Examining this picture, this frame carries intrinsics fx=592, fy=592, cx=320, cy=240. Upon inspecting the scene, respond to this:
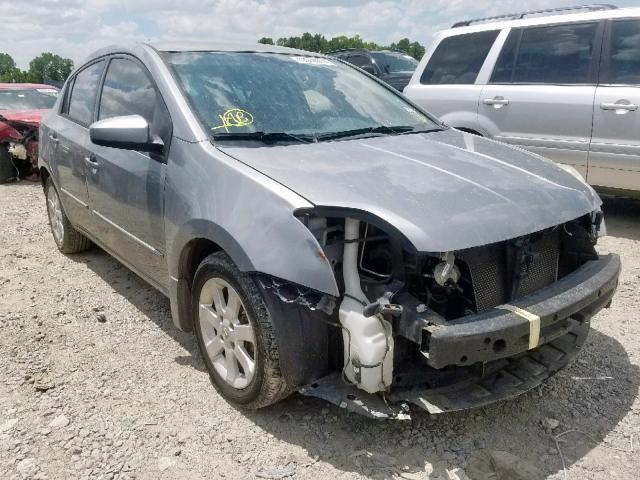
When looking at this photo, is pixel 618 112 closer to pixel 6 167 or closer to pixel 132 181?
pixel 132 181

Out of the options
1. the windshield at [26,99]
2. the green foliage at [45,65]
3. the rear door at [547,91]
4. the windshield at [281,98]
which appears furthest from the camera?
the green foliage at [45,65]

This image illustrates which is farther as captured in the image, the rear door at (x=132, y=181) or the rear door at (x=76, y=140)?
the rear door at (x=76, y=140)

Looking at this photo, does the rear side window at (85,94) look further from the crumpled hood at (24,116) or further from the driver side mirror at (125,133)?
the crumpled hood at (24,116)

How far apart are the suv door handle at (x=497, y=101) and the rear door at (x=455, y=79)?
123 mm

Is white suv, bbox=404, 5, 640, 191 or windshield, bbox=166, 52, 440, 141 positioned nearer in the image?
windshield, bbox=166, 52, 440, 141

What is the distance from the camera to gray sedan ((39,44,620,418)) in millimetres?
2254

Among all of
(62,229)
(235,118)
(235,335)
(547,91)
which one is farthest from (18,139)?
(235,335)

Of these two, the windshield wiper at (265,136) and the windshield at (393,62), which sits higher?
the windshield at (393,62)

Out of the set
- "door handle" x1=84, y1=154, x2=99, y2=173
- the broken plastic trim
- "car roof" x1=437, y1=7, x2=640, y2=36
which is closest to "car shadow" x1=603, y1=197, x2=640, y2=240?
"car roof" x1=437, y1=7, x2=640, y2=36

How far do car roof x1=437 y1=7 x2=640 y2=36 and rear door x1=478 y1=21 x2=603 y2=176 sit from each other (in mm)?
60

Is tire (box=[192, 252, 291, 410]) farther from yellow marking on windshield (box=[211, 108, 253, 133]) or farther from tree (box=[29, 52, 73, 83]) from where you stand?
tree (box=[29, 52, 73, 83])

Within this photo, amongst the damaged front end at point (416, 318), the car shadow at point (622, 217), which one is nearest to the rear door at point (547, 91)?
the car shadow at point (622, 217)

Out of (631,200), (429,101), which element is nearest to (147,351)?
(429,101)

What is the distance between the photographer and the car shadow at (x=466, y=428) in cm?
246
